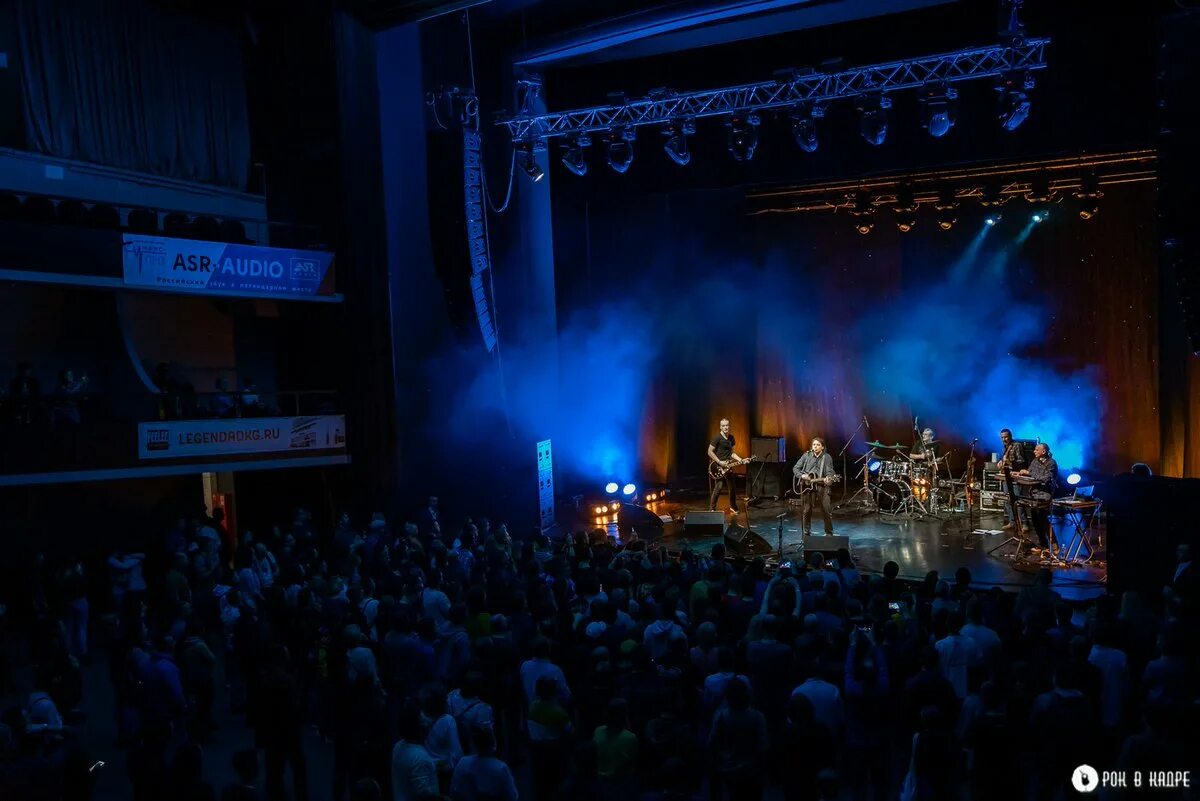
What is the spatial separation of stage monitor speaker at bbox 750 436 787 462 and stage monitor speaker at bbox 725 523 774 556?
5.99 metres

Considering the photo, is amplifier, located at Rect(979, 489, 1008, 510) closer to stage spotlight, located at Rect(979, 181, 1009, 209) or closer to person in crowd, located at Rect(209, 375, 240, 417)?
stage spotlight, located at Rect(979, 181, 1009, 209)

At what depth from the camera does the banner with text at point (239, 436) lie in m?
15.5

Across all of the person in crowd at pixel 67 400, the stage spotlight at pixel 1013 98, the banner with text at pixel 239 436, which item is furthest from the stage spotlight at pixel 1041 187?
the person in crowd at pixel 67 400

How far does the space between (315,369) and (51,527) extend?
5.04 metres

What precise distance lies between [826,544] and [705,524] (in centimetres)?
327

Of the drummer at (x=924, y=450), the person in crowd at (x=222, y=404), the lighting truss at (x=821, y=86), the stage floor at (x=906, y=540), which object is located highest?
the lighting truss at (x=821, y=86)

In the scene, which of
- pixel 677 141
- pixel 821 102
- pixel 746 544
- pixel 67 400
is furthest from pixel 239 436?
pixel 821 102

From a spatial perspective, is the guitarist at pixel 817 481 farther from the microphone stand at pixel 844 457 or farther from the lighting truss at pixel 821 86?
the lighting truss at pixel 821 86

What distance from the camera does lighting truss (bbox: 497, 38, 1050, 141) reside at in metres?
13.2

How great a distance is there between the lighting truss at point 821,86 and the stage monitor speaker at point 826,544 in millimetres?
6230

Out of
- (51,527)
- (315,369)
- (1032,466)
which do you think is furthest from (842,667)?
(51,527)

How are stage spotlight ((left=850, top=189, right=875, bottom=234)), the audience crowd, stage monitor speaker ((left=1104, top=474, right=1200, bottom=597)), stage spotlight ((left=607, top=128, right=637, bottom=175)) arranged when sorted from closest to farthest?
the audience crowd, stage monitor speaker ((left=1104, top=474, right=1200, bottom=597)), stage spotlight ((left=607, top=128, right=637, bottom=175)), stage spotlight ((left=850, top=189, right=875, bottom=234))

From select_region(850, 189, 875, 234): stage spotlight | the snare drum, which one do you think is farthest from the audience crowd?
select_region(850, 189, 875, 234): stage spotlight

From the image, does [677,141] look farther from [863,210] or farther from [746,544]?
[746,544]
